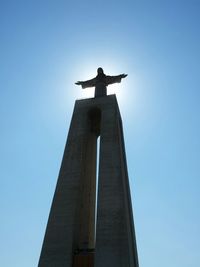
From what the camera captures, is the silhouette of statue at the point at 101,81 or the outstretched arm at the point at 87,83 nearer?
the silhouette of statue at the point at 101,81

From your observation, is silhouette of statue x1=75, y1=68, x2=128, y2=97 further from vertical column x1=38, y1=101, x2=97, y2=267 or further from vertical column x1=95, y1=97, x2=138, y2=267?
vertical column x1=95, y1=97, x2=138, y2=267

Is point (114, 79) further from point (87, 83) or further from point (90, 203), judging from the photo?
point (90, 203)

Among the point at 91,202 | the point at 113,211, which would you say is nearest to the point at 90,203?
the point at 91,202

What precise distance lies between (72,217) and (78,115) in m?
6.58

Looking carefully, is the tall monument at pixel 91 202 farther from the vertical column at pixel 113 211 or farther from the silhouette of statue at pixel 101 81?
the silhouette of statue at pixel 101 81

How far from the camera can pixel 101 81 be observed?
21156 mm

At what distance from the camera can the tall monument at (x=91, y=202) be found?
42.7ft

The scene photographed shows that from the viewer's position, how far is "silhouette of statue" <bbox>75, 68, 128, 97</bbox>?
20734 mm

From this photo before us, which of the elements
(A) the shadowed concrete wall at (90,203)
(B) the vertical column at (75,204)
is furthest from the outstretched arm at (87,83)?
(B) the vertical column at (75,204)

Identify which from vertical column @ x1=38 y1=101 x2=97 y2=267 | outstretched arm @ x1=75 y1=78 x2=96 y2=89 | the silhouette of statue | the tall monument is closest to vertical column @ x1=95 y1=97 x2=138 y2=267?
the tall monument

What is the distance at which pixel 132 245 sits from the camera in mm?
13844

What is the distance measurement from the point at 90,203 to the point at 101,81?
28.8 ft

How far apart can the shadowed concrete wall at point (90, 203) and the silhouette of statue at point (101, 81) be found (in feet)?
6.40

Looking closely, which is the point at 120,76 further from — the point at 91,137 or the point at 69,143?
the point at 69,143
